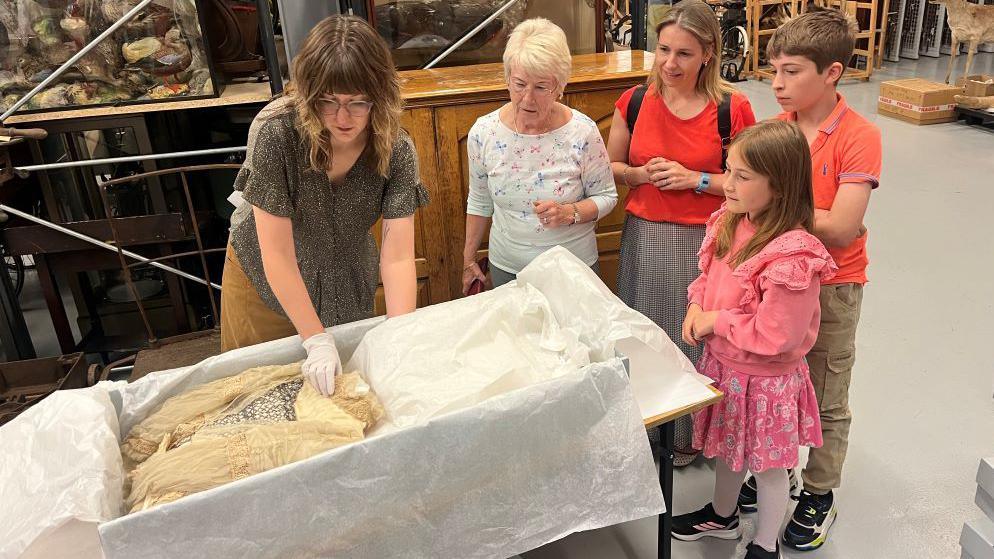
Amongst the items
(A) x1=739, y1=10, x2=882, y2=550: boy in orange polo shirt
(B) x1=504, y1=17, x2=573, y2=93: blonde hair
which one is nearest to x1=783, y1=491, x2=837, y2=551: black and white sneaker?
(A) x1=739, y1=10, x2=882, y2=550: boy in orange polo shirt

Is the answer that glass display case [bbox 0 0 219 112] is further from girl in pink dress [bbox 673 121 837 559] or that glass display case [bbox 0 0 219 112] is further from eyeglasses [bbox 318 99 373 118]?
girl in pink dress [bbox 673 121 837 559]

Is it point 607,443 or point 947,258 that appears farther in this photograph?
point 947,258

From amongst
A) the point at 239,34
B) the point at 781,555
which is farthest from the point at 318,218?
the point at 239,34

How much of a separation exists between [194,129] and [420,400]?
2.80 metres

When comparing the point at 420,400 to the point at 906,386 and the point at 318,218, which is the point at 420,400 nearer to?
the point at 318,218

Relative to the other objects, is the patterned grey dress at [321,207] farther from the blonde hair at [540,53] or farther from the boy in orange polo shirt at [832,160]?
the boy in orange polo shirt at [832,160]

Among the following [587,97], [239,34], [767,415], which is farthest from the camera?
[239,34]

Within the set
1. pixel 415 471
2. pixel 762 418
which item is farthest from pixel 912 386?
pixel 415 471

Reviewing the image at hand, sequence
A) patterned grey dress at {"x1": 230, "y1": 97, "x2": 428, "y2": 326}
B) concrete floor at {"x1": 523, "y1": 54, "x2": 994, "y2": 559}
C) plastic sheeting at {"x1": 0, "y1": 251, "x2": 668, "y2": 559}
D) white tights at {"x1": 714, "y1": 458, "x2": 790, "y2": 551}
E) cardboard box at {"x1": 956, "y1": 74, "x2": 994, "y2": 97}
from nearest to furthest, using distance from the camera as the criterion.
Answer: plastic sheeting at {"x1": 0, "y1": 251, "x2": 668, "y2": 559}, patterned grey dress at {"x1": 230, "y1": 97, "x2": 428, "y2": 326}, white tights at {"x1": 714, "y1": 458, "x2": 790, "y2": 551}, concrete floor at {"x1": 523, "y1": 54, "x2": 994, "y2": 559}, cardboard box at {"x1": 956, "y1": 74, "x2": 994, "y2": 97}

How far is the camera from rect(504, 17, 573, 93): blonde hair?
182 cm

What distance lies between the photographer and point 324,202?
1.65 metres

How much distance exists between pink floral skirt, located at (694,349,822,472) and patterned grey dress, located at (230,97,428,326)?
0.91 metres

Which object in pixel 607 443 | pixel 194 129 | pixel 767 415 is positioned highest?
pixel 194 129

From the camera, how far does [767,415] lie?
5.67ft
